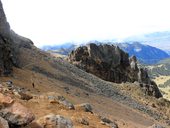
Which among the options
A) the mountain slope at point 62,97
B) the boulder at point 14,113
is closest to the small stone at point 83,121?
the mountain slope at point 62,97

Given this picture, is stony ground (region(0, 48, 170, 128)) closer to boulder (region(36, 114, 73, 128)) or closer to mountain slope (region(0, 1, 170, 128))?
mountain slope (region(0, 1, 170, 128))

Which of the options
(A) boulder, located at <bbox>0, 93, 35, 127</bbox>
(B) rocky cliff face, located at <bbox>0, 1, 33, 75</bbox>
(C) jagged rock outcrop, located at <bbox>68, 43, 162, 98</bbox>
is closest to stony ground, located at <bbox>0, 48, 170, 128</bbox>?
(B) rocky cliff face, located at <bbox>0, 1, 33, 75</bbox>

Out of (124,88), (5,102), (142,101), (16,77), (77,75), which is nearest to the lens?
(5,102)

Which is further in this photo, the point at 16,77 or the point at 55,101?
the point at 16,77

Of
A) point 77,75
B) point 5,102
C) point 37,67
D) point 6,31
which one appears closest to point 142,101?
point 77,75

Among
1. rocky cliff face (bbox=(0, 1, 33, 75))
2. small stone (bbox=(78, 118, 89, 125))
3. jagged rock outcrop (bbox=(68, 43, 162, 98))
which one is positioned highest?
rocky cliff face (bbox=(0, 1, 33, 75))

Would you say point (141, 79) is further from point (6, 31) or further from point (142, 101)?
point (6, 31)

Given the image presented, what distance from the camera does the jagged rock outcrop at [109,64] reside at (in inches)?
4126

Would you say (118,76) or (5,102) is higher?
(5,102)

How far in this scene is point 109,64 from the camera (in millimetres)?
109500

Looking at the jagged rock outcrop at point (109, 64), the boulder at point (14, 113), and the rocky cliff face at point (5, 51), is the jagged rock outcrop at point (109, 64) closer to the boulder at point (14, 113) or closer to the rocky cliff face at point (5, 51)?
the rocky cliff face at point (5, 51)

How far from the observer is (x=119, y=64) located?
112 m

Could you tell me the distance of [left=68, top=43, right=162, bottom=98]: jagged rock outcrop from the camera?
10481cm

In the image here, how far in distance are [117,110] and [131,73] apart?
52220mm
